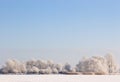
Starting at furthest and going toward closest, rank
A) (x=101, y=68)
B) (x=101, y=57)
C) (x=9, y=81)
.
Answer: (x=101, y=57)
(x=101, y=68)
(x=9, y=81)

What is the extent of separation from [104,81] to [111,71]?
28.6 metres

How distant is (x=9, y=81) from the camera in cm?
2388

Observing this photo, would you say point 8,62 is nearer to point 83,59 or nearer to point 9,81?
point 83,59

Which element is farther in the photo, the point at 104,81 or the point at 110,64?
the point at 110,64

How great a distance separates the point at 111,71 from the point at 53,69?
7.88 meters

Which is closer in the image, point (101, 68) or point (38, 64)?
point (101, 68)

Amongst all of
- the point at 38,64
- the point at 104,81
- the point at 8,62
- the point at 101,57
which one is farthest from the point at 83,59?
the point at 104,81

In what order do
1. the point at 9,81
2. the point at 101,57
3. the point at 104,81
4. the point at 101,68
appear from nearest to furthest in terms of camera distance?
the point at 9,81 → the point at 104,81 → the point at 101,68 → the point at 101,57

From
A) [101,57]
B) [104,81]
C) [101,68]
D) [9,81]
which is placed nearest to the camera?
[9,81]

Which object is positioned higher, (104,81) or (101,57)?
(101,57)

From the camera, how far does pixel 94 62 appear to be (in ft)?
168

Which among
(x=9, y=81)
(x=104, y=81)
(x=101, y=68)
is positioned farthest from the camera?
(x=101, y=68)

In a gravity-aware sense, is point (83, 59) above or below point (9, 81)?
above

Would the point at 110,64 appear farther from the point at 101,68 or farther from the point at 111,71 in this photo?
the point at 101,68
